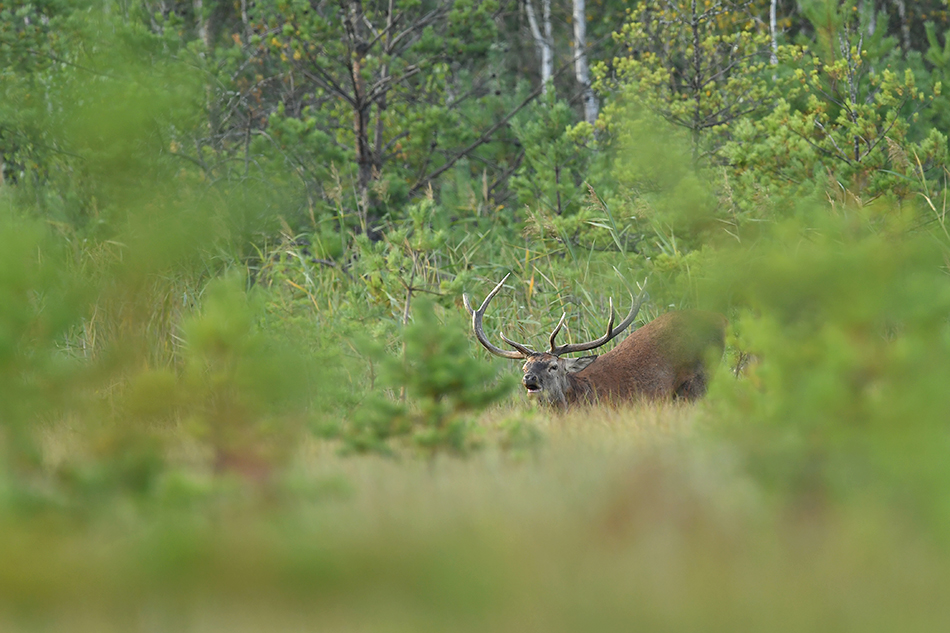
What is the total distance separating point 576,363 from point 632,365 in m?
0.37

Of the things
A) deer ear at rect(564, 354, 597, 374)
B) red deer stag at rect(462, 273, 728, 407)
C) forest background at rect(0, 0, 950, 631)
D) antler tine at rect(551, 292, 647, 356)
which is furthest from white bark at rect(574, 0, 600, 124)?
forest background at rect(0, 0, 950, 631)

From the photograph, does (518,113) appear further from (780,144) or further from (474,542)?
(474,542)

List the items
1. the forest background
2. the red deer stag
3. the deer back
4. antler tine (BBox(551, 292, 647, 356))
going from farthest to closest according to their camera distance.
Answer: antler tine (BBox(551, 292, 647, 356))
the deer back
the red deer stag
the forest background

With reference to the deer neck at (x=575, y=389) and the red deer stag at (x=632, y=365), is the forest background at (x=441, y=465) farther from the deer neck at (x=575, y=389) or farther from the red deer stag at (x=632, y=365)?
the deer neck at (x=575, y=389)

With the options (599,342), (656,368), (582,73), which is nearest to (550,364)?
(599,342)

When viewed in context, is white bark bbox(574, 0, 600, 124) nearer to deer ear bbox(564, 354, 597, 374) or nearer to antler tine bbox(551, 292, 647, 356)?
antler tine bbox(551, 292, 647, 356)

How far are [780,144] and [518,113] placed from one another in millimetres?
5816

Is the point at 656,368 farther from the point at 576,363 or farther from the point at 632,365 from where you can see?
the point at 576,363

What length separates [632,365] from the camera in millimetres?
6512

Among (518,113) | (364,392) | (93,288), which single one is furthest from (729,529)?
(518,113)

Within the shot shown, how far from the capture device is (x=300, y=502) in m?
2.92

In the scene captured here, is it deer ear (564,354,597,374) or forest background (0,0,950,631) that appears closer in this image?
forest background (0,0,950,631)

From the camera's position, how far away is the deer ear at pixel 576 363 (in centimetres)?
639

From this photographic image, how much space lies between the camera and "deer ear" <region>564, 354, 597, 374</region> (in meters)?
6.39
